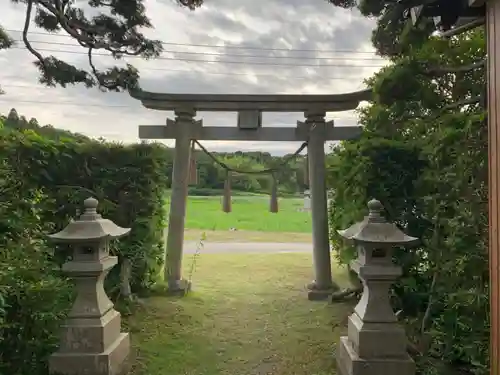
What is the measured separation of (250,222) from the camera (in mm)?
13836

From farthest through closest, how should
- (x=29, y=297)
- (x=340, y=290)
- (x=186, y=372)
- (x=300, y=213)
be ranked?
(x=300, y=213) < (x=340, y=290) < (x=186, y=372) < (x=29, y=297)

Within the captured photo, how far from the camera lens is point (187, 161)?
6133 mm

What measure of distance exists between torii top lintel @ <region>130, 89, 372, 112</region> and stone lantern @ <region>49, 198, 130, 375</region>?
291 cm

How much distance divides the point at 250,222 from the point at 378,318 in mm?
10719

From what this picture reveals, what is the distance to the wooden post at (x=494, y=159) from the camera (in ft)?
5.46

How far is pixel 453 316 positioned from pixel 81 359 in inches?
106

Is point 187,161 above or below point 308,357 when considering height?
above

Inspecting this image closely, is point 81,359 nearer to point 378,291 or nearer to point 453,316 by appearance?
point 378,291

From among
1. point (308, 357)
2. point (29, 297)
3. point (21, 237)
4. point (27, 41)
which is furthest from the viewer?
point (27, 41)

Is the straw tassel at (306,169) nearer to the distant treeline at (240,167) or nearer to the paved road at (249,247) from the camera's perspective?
the distant treeline at (240,167)

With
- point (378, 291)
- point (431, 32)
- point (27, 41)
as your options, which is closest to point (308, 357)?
point (378, 291)

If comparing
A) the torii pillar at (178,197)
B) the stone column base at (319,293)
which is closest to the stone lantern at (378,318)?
the stone column base at (319,293)

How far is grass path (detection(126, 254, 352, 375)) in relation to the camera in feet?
12.1

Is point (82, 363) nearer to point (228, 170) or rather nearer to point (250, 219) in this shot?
point (228, 170)
